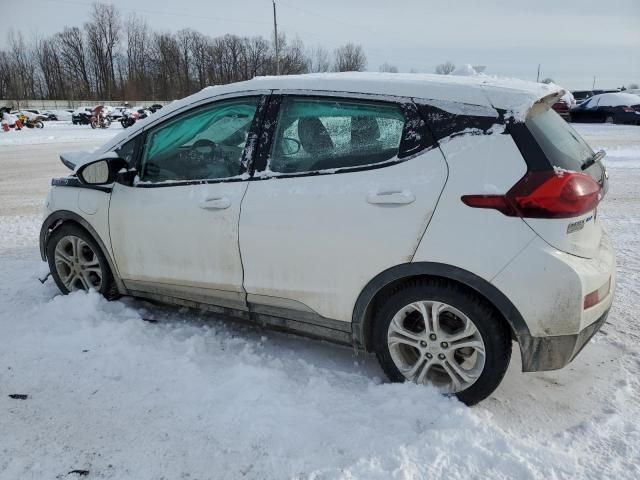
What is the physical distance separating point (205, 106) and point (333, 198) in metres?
1.21

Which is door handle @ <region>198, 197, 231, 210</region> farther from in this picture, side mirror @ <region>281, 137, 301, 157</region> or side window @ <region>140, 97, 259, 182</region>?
side mirror @ <region>281, 137, 301, 157</region>

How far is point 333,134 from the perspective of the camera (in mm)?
2900

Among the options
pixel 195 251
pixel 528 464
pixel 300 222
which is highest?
pixel 300 222

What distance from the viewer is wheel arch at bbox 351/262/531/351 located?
2.46 m

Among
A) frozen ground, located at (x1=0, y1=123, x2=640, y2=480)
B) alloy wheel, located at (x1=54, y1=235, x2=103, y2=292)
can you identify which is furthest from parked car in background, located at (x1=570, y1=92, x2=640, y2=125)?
alloy wheel, located at (x1=54, y1=235, x2=103, y2=292)

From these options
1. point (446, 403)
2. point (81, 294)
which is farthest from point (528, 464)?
point (81, 294)

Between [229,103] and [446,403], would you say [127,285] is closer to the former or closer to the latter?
[229,103]

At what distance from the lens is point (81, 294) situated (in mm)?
3914

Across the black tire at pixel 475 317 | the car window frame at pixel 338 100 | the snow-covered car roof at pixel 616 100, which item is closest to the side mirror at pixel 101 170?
the car window frame at pixel 338 100

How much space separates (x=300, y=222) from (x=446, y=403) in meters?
1.27

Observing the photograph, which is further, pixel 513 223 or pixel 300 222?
pixel 300 222

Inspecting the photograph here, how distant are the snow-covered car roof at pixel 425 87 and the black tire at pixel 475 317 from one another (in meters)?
0.95

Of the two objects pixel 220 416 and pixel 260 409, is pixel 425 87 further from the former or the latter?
pixel 220 416

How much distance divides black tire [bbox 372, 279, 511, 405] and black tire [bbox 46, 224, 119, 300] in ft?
7.51
